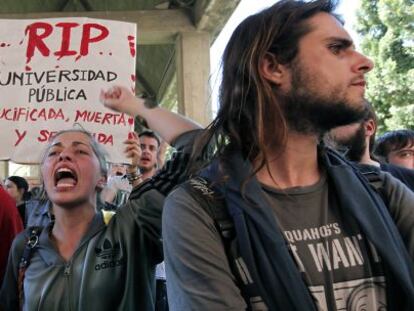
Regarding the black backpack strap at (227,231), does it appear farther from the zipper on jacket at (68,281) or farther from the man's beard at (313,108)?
the zipper on jacket at (68,281)

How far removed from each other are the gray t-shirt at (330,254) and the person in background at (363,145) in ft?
2.49

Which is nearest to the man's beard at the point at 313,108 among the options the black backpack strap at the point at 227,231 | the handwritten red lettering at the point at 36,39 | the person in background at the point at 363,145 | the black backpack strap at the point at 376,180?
the black backpack strap at the point at 376,180

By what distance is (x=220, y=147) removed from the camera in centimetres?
151

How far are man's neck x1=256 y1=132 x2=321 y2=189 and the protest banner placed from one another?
1.90 meters

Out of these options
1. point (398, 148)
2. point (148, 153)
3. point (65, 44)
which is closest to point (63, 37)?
point (65, 44)

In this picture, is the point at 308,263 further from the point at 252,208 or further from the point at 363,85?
the point at 363,85

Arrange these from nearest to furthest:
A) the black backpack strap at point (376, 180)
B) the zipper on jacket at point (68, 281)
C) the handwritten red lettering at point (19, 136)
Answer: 1. the black backpack strap at point (376, 180)
2. the zipper on jacket at point (68, 281)
3. the handwritten red lettering at point (19, 136)

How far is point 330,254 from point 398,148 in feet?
7.44

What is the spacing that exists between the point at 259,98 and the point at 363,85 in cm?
28

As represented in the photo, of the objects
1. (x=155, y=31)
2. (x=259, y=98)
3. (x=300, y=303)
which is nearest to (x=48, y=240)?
(x=259, y=98)

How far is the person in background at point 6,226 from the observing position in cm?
240

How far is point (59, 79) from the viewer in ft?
11.1

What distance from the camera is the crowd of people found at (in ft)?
3.97


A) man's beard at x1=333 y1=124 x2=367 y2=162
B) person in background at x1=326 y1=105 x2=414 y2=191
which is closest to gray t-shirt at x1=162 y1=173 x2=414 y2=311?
person in background at x1=326 y1=105 x2=414 y2=191
